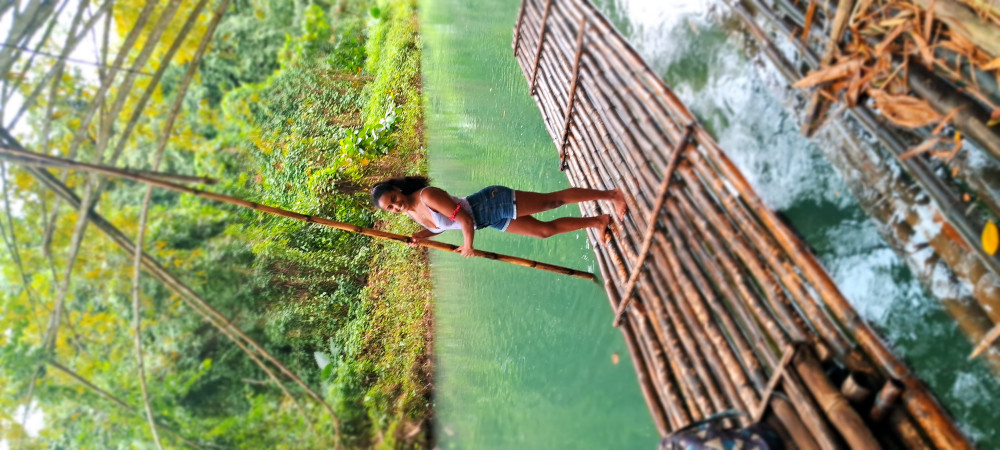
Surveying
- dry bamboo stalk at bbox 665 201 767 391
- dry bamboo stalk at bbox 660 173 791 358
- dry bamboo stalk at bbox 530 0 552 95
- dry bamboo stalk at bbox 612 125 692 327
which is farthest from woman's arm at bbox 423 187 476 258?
dry bamboo stalk at bbox 530 0 552 95

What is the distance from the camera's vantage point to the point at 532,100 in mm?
4031

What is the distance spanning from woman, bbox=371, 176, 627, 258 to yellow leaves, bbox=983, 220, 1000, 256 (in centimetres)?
132

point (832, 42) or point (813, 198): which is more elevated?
point (832, 42)

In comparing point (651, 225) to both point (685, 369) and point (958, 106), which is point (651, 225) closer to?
point (685, 369)

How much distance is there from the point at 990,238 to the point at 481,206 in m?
1.82

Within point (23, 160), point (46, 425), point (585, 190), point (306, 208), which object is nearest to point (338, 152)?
point (306, 208)

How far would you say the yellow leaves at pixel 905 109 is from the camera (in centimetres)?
134

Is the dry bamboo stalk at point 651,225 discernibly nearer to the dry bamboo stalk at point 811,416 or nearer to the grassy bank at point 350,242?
the dry bamboo stalk at point 811,416

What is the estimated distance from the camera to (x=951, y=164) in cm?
137

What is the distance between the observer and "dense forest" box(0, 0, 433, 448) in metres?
5.00

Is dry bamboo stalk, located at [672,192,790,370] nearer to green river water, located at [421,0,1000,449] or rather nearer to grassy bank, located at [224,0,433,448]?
green river water, located at [421,0,1000,449]

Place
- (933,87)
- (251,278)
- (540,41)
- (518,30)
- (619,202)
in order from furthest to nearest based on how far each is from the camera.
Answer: (251,278)
(518,30)
(540,41)
(619,202)
(933,87)

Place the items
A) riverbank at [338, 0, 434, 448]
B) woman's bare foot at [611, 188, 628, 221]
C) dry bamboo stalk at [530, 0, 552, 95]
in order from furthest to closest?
riverbank at [338, 0, 434, 448]
dry bamboo stalk at [530, 0, 552, 95]
woman's bare foot at [611, 188, 628, 221]

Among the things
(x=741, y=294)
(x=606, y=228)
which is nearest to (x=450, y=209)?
(x=606, y=228)
